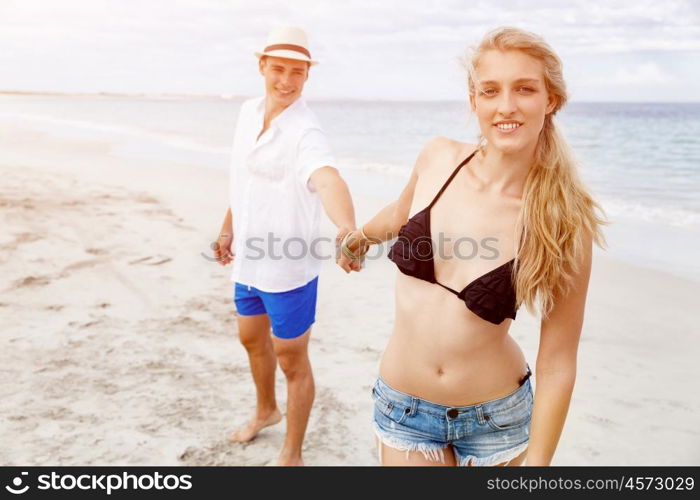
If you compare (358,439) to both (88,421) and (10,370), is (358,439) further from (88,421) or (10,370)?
(10,370)

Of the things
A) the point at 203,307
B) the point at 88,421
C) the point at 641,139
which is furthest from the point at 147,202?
Result: the point at 641,139

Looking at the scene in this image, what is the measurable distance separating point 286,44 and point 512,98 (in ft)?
5.98

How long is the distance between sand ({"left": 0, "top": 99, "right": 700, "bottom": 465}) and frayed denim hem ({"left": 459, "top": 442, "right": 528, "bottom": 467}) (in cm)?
178

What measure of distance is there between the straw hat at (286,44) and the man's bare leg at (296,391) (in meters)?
1.48

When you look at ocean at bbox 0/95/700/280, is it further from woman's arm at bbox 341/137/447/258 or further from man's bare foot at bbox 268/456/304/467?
man's bare foot at bbox 268/456/304/467

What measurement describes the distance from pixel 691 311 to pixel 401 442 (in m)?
5.01

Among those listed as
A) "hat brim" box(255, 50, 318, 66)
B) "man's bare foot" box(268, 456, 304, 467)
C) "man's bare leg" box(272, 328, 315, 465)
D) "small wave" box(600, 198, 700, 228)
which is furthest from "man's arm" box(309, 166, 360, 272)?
"small wave" box(600, 198, 700, 228)

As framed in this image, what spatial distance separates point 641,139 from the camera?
27.1 meters

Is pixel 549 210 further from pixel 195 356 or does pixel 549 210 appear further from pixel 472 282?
pixel 195 356

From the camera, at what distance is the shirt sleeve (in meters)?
3.25

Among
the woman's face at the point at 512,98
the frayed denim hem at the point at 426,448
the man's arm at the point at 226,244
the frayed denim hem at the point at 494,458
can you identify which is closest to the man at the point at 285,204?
the man's arm at the point at 226,244

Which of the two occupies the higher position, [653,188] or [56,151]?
[653,188]

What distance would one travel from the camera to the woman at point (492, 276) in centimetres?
196
